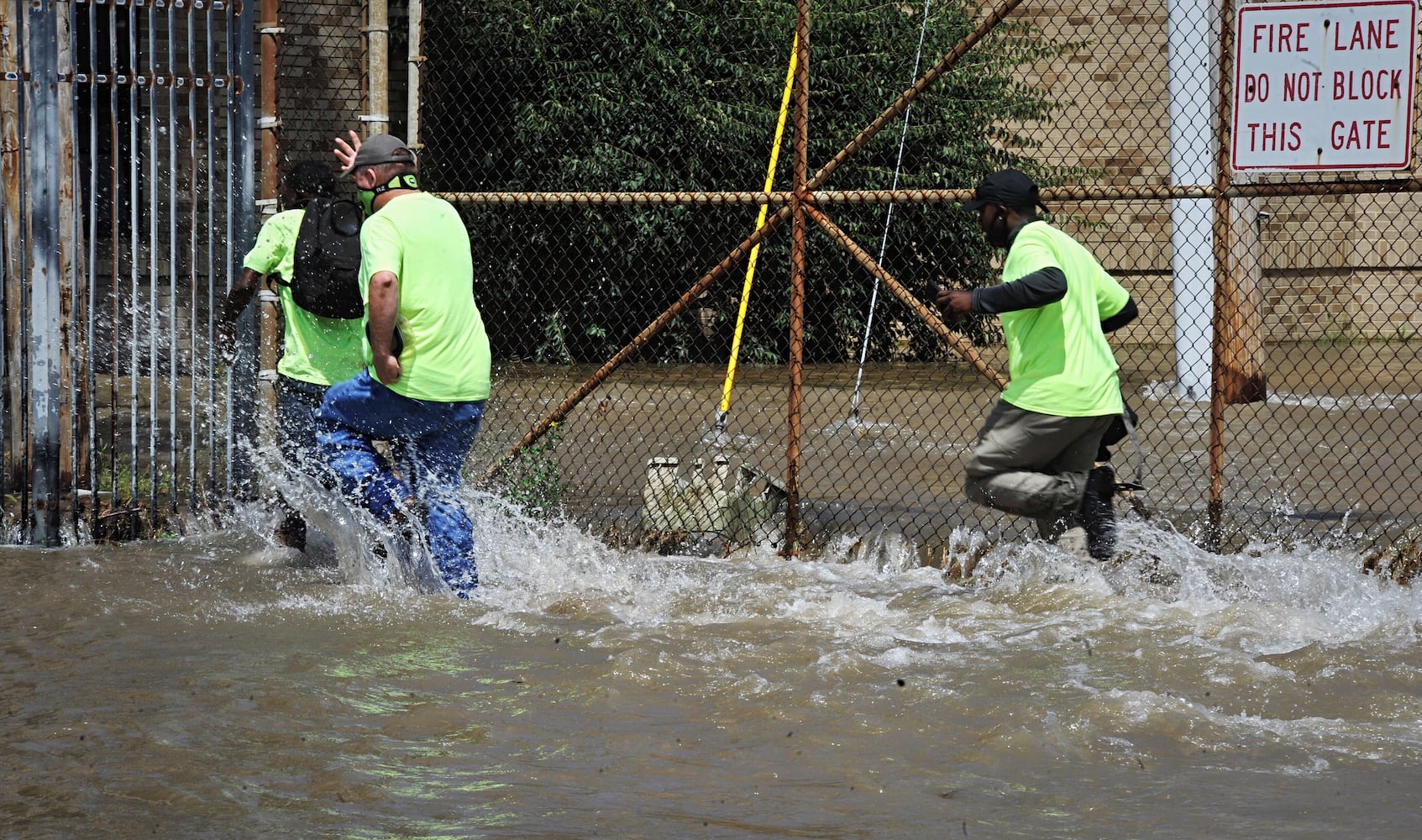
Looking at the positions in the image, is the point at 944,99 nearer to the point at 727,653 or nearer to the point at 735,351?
the point at 735,351

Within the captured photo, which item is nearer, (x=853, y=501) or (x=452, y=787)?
(x=452, y=787)

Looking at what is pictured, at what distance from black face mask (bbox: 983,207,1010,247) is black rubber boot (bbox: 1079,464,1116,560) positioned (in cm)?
98

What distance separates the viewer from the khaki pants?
19.3 feet

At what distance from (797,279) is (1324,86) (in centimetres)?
→ 229

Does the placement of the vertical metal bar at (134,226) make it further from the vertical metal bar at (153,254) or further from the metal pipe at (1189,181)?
the metal pipe at (1189,181)

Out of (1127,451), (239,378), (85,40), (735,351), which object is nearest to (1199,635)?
(735,351)

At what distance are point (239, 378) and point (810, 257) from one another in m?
7.52

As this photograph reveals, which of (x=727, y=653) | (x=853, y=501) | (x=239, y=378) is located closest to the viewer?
(x=727, y=653)

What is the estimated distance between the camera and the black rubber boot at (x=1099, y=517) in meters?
6.00

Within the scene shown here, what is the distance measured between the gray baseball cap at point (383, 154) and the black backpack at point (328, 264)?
0.43m

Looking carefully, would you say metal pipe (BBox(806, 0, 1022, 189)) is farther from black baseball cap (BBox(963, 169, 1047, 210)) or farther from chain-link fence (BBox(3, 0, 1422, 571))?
black baseball cap (BBox(963, 169, 1047, 210))

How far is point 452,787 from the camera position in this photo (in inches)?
153

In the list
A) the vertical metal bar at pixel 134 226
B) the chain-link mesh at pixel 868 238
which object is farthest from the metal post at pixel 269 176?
the chain-link mesh at pixel 868 238

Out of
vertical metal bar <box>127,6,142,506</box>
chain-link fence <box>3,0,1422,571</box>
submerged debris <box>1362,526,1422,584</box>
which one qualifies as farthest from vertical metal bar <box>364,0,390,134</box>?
submerged debris <box>1362,526,1422,584</box>
